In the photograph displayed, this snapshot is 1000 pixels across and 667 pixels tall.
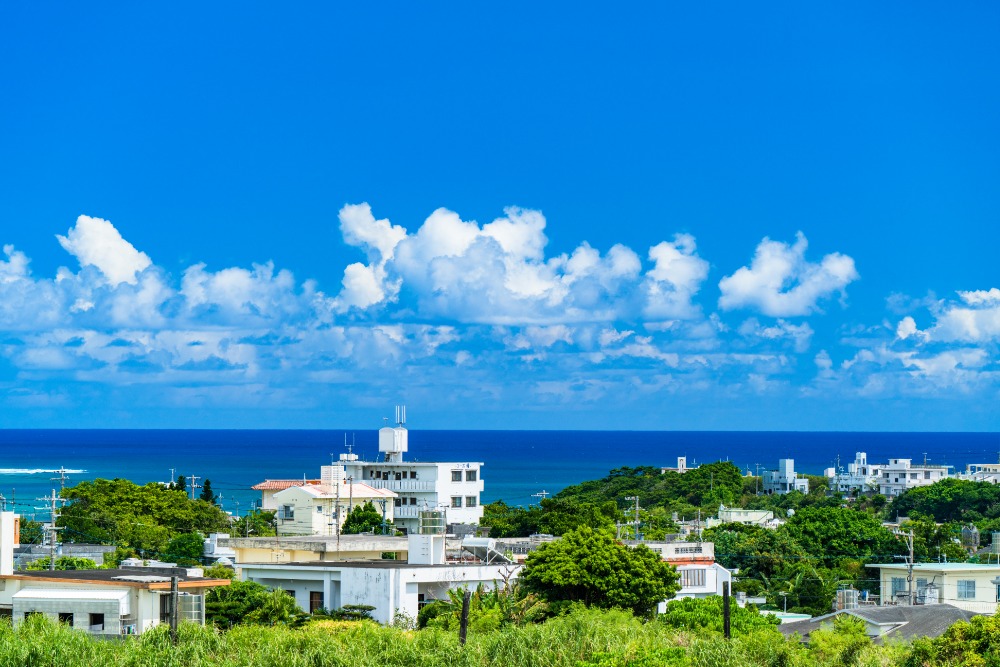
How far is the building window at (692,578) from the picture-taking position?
36444 mm

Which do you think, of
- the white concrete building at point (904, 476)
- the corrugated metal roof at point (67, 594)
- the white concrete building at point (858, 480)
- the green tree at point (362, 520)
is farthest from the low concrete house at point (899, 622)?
the white concrete building at point (904, 476)

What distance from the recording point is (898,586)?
3700 centimetres

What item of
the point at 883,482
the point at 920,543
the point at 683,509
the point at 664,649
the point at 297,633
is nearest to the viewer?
the point at 664,649

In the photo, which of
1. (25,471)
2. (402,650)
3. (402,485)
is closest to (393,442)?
(402,485)

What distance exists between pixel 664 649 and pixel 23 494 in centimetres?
9861

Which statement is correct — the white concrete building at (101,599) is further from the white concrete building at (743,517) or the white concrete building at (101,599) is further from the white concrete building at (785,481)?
the white concrete building at (785,481)

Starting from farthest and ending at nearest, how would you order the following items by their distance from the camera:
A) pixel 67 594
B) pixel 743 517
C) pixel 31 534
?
pixel 743 517, pixel 31 534, pixel 67 594

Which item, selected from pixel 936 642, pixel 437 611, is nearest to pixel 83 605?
pixel 437 611

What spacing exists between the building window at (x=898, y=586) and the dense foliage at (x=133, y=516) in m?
24.5

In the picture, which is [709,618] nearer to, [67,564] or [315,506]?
[67,564]

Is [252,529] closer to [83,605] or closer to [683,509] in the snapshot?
[83,605]

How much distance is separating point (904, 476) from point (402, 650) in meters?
88.8

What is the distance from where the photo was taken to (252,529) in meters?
52.1

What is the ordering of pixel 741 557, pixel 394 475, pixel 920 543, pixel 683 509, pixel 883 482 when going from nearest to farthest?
pixel 741 557 → pixel 920 543 → pixel 394 475 → pixel 683 509 → pixel 883 482
